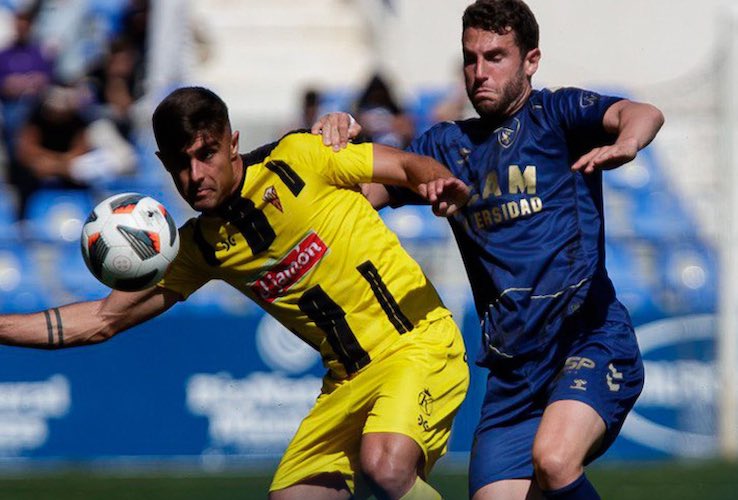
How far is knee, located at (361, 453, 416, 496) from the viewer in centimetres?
563

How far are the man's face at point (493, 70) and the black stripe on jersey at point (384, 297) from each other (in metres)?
0.89

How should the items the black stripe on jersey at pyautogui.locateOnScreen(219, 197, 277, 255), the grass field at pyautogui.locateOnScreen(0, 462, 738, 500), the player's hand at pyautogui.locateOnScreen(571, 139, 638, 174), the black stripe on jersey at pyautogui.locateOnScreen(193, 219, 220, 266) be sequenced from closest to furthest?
the player's hand at pyautogui.locateOnScreen(571, 139, 638, 174) < the black stripe on jersey at pyautogui.locateOnScreen(219, 197, 277, 255) < the black stripe on jersey at pyautogui.locateOnScreen(193, 219, 220, 266) < the grass field at pyautogui.locateOnScreen(0, 462, 738, 500)

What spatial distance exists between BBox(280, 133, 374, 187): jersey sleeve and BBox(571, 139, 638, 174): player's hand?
124cm

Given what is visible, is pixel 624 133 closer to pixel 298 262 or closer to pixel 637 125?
pixel 637 125

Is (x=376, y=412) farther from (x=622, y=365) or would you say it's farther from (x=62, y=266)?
(x=62, y=266)

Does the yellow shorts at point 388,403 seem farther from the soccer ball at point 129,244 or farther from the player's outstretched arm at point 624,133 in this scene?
the player's outstretched arm at point 624,133

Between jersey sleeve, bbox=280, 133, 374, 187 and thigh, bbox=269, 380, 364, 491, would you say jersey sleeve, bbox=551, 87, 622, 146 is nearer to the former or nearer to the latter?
jersey sleeve, bbox=280, 133, 374, 187

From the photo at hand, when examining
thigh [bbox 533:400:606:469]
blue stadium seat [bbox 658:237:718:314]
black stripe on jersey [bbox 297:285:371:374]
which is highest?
black stripe on jersey [bbox 297:285:371:374]

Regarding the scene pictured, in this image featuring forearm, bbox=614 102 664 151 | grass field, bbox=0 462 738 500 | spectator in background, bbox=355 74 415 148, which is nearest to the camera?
forearm, bbox=614 102 664 151

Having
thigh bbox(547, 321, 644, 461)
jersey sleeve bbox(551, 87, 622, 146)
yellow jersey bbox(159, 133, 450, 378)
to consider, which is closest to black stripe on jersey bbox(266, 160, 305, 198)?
yellow jersey bbox(159, 133, 450, 378)

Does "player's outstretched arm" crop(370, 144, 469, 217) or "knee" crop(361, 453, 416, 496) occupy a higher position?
"player's outstretched arm" crop(370, 144, 469, 217)

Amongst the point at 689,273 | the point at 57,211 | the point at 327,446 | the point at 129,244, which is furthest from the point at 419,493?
the point at 57,211

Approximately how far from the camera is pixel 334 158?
240 inches

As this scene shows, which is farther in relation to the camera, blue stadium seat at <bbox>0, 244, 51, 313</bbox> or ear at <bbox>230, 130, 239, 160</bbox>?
blue stadium seat at <bbox>0, 244, 51, 313</bbox>
